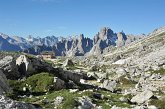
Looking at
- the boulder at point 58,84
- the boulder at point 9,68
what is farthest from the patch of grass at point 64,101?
the boulder at point 9,68

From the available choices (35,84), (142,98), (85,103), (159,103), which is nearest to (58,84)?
(35,84)

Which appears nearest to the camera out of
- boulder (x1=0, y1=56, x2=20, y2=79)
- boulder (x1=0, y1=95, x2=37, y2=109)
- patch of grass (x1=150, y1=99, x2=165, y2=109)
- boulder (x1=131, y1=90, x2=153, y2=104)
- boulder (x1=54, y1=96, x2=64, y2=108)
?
boulder (x1=0, y1=95, x2=37, y2=109)

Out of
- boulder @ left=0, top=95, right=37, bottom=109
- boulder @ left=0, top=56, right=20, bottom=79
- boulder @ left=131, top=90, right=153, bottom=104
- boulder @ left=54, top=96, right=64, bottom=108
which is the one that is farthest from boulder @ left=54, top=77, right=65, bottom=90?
boulder @ left=0, top=95, right=37, bottom=109

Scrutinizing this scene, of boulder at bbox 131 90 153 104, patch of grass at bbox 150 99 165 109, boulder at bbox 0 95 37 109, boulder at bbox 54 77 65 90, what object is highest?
boulder at bbox 54 77 65 90

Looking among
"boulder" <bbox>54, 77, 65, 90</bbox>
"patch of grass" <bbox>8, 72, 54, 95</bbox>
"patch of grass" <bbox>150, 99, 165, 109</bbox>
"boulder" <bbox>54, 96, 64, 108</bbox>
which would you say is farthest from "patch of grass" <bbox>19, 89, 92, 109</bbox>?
"patch of grass" <bbox>150, 99, 165, 109</bbox>

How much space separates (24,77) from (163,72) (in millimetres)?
56447

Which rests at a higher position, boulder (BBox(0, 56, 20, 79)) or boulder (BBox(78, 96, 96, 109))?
boulder (BBox(0, 56, 20, 79))

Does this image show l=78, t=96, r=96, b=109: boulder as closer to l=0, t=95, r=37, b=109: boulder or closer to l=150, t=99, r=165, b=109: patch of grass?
l=150, t=99, r=165, b=109: patch of grass

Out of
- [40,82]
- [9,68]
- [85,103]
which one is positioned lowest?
[85,103]

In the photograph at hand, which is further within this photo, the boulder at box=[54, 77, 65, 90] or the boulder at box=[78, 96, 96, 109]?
the boulder at box=[54, 77, 65, 90]

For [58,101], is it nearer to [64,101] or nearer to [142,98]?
[64,101]

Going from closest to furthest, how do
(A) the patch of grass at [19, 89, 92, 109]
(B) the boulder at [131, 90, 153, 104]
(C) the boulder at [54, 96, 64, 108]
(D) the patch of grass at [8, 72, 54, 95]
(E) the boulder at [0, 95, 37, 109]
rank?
(E) the boulder at [0, 95, 37, 109] < (A) the patch of grass at [19, 89, 92, 109] < (C) the boulder at [54, 96, 64, 108] < (B) the boulder at [131, 90, 153, 104] < (D) the patch of grass at [8, 72, 54, 95]

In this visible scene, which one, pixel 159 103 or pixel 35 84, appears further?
pixel 35 84

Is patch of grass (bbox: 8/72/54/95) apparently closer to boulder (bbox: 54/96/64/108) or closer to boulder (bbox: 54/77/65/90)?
boulder (bbox: 54/77/65/90)
